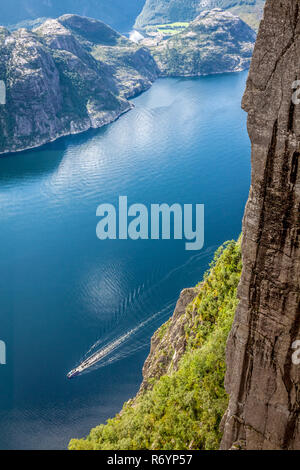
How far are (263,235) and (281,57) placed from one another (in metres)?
5.43

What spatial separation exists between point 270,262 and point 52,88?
470 ft

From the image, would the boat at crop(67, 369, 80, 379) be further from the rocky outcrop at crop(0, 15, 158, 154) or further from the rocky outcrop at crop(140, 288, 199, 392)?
the rocky outcrop at crop(0, 15, 158, 154)

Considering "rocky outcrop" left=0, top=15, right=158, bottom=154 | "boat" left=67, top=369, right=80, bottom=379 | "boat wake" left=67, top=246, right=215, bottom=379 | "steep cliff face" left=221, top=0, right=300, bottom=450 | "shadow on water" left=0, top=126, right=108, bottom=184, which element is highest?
"rocky outcrop" left=0, top=15, right=158, bottom=154

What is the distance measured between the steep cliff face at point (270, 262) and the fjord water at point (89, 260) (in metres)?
28.7

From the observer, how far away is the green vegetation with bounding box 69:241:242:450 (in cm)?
1975

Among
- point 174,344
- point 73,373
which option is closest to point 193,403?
point 174,344

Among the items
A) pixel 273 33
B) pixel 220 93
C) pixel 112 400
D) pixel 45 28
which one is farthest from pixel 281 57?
pixel 45 28

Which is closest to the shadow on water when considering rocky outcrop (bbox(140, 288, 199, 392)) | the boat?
the boat

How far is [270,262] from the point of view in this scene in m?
13.6

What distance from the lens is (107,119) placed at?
445 ft

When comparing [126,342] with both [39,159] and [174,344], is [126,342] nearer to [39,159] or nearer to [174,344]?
[174,344]

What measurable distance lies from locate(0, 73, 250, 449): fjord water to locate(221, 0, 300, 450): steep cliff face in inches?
1131

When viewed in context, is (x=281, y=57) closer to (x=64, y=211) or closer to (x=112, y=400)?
(x=112, y=400)

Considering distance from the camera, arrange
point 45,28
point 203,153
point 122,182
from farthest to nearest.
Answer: point 45,28 → point 203,153 → point 122,182
